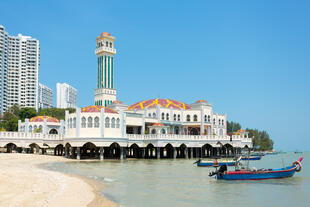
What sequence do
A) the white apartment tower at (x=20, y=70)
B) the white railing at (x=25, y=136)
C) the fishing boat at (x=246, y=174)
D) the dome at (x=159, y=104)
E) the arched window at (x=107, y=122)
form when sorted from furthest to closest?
the white apartment tower at (x=20, y=70), the dome at (x=159, y=104), the arched window at (x=107, y=122), the white railing at (x=25, y=136), the fishing boat at (x=246, y=174)

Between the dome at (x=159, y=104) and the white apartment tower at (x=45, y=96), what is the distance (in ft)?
352

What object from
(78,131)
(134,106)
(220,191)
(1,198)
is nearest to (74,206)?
(1,198)

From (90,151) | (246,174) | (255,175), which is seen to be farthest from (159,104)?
(246,174)

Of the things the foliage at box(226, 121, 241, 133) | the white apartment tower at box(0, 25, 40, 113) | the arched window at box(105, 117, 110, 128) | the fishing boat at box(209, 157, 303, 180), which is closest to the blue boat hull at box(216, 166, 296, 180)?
the fishing boat at box(209, 157, 303, 180)

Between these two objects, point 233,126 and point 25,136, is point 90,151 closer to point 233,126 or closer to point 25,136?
point 25,136

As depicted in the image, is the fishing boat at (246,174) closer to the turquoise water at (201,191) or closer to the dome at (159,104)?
the turquoise water at (201,191)

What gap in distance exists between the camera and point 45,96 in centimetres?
17575

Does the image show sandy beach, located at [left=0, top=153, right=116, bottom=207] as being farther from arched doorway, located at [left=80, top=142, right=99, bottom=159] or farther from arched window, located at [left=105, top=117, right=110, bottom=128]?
arched doorway, located at [left=80, top=142, right=99, bottom=159]

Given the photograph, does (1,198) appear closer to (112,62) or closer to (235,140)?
(235,140)

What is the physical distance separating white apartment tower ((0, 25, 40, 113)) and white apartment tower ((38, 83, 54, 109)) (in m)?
24.0

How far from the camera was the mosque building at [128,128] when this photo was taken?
5131cm

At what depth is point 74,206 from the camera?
16156mm

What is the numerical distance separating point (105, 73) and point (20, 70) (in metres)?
70.2

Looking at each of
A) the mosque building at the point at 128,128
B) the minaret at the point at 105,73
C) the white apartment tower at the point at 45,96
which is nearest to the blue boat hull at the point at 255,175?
the mosque building at the point at 128,128
